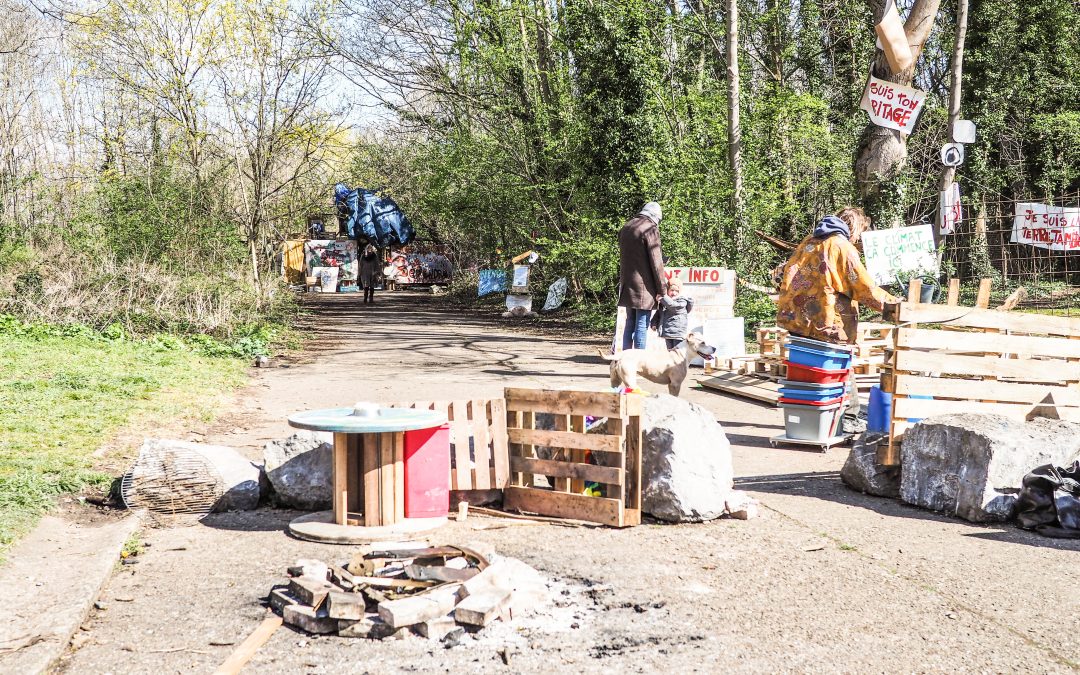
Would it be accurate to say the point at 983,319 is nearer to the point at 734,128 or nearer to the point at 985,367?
the point at 985,367

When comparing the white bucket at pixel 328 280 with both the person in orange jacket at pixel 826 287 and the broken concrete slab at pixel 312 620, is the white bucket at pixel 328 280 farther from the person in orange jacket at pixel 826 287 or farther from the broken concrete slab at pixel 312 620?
the broken concrete slab at pixel 312 620

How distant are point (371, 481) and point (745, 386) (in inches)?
282

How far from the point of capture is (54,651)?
4109 millimetres

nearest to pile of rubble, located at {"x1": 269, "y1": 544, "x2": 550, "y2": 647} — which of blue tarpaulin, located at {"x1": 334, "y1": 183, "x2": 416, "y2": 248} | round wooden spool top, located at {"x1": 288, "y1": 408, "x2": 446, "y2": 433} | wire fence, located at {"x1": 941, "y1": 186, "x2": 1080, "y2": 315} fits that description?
round wooden spool top, located at {"x1": 288, "y1": 408, "x2": 446, "y2": 433}

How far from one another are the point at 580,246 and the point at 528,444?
14261 mm

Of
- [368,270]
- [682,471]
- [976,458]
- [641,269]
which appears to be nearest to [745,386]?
[641,269]

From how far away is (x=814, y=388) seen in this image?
8.59m

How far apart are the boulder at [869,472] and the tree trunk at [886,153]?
41.7 feet

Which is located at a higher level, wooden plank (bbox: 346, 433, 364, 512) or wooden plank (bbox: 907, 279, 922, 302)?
wooden plank (bbox: 907, 279, 922, 302)

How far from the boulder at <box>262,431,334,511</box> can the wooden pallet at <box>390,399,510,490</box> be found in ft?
2.34

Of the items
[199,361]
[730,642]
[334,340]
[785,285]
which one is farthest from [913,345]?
[334,340]

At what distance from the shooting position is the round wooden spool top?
18.7 feet

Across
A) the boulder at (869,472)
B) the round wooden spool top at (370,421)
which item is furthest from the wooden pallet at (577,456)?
the boulder at (869,472)

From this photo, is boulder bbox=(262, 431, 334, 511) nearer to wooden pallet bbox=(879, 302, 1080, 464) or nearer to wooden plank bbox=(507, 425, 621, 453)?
wooden plank bbox=(507, 425, 621, 453)
